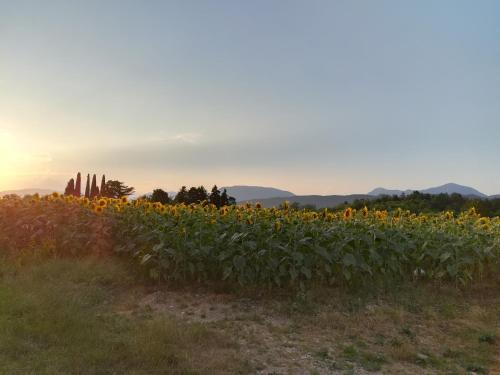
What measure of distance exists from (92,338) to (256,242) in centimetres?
201

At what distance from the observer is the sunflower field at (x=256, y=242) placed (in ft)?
16.5

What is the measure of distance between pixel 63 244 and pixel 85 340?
3.04 meters

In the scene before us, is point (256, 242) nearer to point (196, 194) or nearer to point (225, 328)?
point (225, 328)

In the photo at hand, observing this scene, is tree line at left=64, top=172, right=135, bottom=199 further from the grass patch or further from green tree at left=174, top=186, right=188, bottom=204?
the grass patch

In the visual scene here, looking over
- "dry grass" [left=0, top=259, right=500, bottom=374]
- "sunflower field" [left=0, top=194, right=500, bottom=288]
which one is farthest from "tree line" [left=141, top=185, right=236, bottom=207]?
"dry grass" [left=0, top=259, right=500, bottom=374]

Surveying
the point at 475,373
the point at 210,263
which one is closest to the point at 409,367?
the point at 475,373

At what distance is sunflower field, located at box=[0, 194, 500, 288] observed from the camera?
504 cm

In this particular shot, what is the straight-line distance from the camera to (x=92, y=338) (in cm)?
360

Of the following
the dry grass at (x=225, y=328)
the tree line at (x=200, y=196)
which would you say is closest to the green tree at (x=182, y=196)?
the tree line at (x=200, y=196)

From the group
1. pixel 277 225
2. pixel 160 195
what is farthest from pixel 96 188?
pixel 277 225

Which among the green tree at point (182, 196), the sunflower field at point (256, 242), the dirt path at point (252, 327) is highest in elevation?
the green tree at point (182, 196)

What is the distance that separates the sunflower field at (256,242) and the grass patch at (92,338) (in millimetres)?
865

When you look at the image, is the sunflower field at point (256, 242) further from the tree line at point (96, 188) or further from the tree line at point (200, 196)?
the tree line at point (96, 188)

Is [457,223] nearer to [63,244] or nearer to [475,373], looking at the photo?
[475,373]
